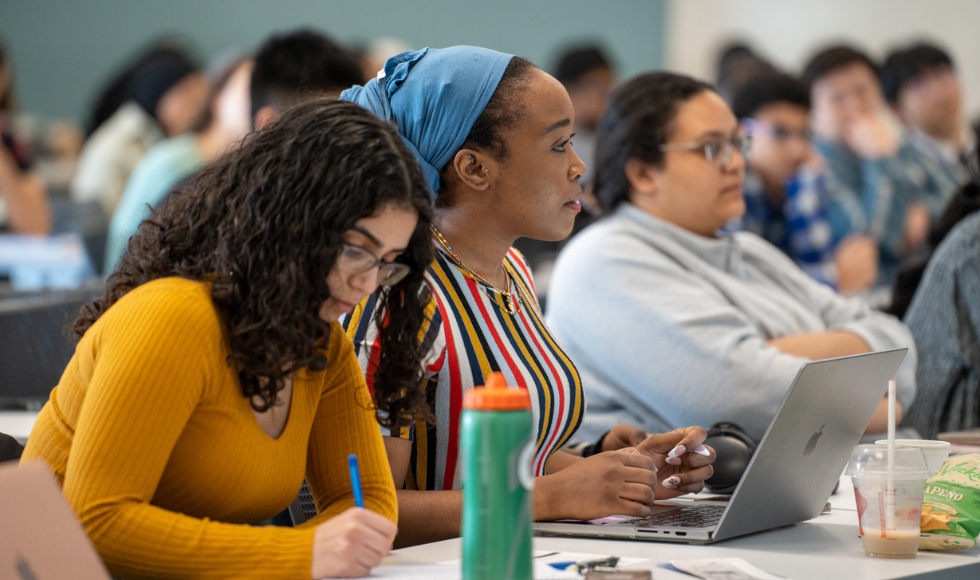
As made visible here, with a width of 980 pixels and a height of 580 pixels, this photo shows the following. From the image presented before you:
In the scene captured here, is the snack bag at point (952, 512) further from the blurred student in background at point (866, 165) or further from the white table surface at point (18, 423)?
the blurred student in background at point (866, 165)

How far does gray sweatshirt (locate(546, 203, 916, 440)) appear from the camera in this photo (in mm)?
2014

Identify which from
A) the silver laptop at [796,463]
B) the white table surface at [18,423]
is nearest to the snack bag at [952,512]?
the silver laptop at [796,463]

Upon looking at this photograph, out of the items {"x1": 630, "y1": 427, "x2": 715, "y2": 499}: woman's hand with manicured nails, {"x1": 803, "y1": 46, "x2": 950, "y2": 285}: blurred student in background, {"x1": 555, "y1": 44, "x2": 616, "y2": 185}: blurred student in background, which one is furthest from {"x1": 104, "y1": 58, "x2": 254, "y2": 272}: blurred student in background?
→ {"x1": 803, "y1": 46, "x2": 950, "y2": 285}: blurred student in background

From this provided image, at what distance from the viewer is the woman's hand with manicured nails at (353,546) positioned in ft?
3.45

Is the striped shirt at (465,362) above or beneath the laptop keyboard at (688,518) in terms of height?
above

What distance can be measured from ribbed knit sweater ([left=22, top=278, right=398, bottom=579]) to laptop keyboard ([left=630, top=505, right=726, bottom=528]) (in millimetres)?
438

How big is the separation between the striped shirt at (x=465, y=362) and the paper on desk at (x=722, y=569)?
39 centimetres

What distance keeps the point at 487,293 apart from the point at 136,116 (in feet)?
15.7

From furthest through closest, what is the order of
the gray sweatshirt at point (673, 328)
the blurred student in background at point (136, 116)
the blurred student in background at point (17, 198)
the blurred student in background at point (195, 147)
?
the blurred student in background at point (136, 116) → the blurred student in background at point (17, 198) → the blurred student in background at point (195, 147) → the gray sweatshirt at point (673, 328)

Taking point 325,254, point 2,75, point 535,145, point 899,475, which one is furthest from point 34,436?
point 2,75

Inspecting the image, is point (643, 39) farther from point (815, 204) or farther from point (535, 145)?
Result: point (535, 145)

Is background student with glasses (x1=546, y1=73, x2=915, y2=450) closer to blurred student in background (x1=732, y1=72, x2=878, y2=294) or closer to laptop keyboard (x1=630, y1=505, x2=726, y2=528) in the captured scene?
laptop keyboard (x1=630, y1=505, x2=726, y2=528)

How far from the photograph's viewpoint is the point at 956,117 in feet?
17.7

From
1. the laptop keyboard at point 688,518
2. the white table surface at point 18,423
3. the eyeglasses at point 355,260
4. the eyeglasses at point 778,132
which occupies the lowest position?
the white table surface at point 18,423
